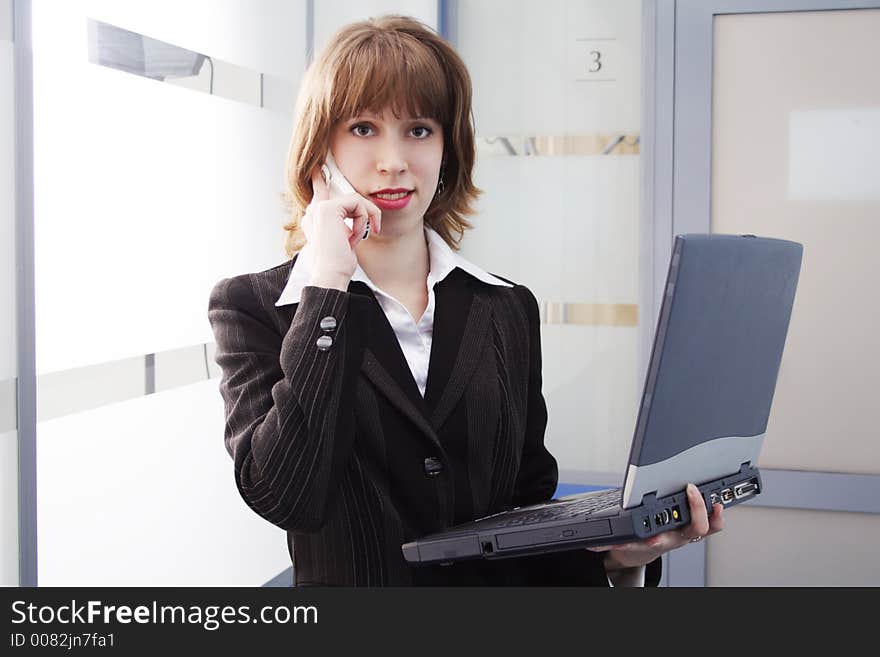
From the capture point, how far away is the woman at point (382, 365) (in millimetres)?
1197

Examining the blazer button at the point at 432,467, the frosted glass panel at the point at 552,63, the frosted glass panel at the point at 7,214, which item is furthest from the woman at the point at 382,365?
the frosted glass panel at the point at 552,63

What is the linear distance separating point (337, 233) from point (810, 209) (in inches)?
89.4

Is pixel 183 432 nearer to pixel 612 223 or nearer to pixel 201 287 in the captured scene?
pixel 201 287

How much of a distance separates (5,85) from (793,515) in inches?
103

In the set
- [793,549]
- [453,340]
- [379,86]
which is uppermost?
[379,86]

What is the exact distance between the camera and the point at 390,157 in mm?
1366

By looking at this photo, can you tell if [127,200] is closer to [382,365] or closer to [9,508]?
[9,508]

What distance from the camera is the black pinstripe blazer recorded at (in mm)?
1182

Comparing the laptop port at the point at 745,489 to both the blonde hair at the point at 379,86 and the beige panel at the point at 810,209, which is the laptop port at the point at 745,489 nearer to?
the blonde hair at the point at 379,86

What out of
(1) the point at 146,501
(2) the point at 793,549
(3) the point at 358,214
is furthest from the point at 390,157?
(2) the point at 793,549

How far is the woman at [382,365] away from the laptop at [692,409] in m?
0.08

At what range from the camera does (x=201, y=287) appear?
8.45 feet

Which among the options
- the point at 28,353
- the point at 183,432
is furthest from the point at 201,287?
the point at 28,353

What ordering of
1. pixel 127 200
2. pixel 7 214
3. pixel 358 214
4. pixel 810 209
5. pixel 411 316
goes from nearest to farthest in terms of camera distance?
pixel 358 214, pixel 411 316, pixel 7 214, pixel 127 200, pixel 810 209
